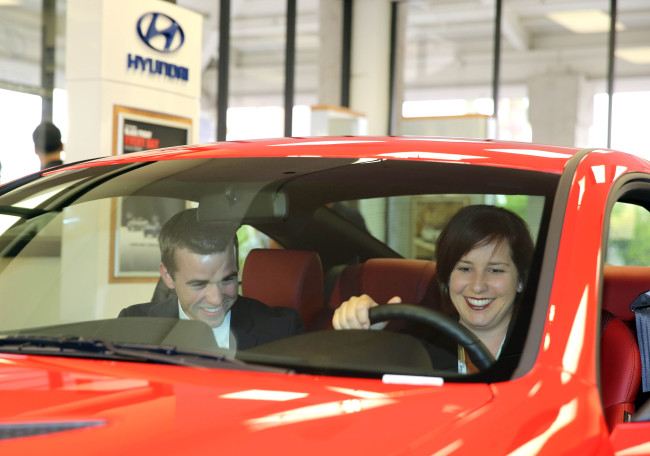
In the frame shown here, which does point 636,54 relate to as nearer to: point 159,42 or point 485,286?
point 159,42

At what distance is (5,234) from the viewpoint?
222cm

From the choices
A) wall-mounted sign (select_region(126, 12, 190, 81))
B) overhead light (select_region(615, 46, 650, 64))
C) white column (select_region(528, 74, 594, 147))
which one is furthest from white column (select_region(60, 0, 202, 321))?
overhead light (select_region(615, 46, 650, 64))

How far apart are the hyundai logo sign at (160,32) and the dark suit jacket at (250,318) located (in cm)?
509

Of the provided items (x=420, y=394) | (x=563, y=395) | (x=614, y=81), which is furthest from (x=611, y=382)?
(x=614, y=81)

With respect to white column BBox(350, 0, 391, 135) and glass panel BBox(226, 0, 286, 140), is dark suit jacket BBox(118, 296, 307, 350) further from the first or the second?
white column BBox(350, 0, 391, 135)

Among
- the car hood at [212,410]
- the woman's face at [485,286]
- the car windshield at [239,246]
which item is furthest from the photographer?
the woman's face at [485,286]

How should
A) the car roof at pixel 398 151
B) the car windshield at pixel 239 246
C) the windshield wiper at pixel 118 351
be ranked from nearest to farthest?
the windshield wiper at pixel 118 351
the car windshield at pixel 239 246
the car roof at pixel 398 151

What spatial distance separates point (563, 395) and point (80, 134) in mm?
5608

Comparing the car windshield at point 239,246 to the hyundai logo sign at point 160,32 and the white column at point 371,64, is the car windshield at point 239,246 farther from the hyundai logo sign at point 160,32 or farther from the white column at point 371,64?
the white column at point 371,64

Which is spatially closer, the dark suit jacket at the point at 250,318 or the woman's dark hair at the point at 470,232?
the dark suit jacket at the point at 250,318

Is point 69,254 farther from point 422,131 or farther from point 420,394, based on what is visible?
point 422,131

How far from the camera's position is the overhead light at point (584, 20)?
1226 centimetres

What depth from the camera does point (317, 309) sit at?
2.17m

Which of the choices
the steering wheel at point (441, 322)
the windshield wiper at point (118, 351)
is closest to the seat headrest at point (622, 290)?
the steering wheel at point (441, 322)
